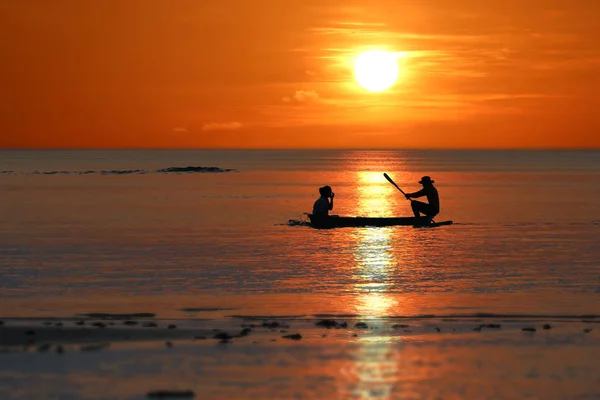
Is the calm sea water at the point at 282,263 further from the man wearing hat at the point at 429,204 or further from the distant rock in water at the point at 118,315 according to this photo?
the man wearing hat at the point at 429,204

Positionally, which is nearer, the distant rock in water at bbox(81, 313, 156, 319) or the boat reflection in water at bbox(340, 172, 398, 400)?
the boat reflection in water at bbox(340, 172, 398, 400)

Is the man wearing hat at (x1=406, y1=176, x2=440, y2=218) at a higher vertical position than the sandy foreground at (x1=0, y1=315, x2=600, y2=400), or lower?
higher

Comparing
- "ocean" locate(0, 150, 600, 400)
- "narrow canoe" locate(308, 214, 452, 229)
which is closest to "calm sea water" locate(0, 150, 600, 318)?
"ocean" locate(0, 150, 600, 400)

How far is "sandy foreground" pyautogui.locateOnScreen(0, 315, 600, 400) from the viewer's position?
538 inches

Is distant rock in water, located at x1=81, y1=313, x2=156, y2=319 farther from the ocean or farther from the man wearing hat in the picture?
the man wearing hat

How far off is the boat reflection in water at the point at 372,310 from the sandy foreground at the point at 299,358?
5 centimetres

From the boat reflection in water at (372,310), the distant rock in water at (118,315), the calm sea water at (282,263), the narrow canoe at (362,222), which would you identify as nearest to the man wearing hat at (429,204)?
the narrow canoe at (362,222)

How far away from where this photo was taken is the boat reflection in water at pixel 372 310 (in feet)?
45.3

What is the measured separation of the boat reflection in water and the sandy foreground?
0.05 metres

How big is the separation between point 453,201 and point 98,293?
4569 centimetres

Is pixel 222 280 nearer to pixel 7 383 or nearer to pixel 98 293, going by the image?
pixel 98 293

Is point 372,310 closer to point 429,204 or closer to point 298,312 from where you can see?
point 298,312

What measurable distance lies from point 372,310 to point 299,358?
15.8 ft

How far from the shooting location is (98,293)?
879 inches
